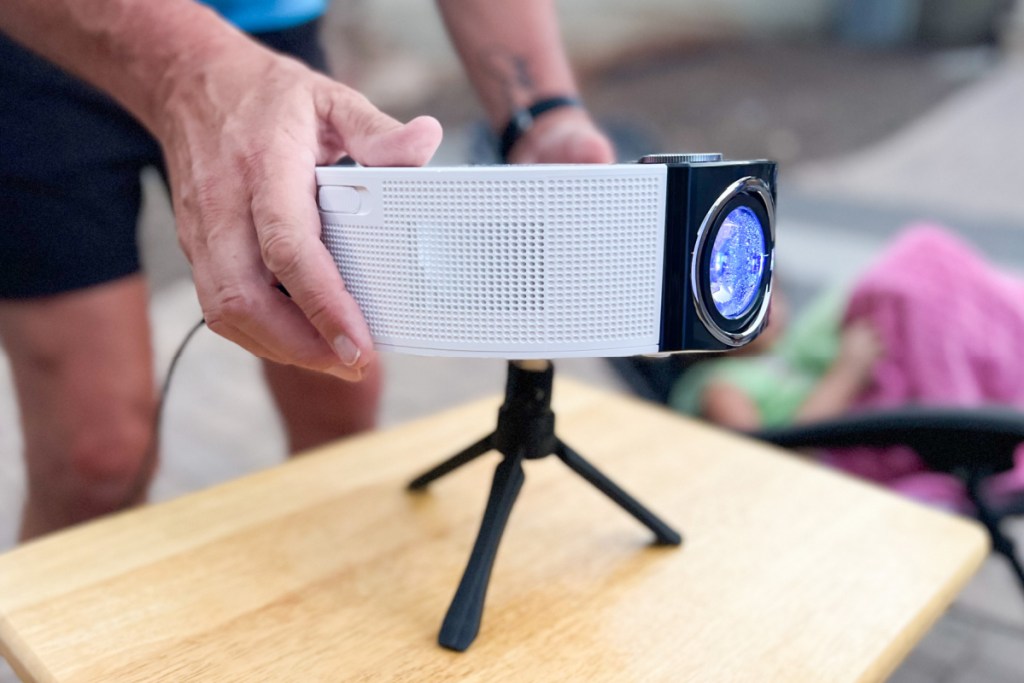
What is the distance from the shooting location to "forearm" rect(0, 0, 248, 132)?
0.60 meters

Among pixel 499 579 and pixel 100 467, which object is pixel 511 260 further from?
pixel 100 467

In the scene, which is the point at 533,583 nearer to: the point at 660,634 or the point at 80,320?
the point at 660,634

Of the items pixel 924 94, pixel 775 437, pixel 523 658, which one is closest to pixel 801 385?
pixel 775 437

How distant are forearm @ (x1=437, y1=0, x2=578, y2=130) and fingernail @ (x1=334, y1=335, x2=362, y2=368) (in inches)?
17.1

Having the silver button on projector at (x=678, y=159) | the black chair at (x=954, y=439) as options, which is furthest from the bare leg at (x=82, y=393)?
the black chair at (x=954, y=439)

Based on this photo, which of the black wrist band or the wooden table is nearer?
the wooden table

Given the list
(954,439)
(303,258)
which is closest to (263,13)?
(303,258)

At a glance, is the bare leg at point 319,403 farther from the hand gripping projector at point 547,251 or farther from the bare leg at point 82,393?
the hand gripping projector at point 547,251

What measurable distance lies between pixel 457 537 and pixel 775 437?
0.58m

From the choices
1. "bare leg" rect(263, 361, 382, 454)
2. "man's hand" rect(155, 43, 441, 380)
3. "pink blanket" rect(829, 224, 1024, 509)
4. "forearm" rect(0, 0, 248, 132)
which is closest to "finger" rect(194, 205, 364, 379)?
"man's hand" rect(155, 43, 441, 380)

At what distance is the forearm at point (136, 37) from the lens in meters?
0.60

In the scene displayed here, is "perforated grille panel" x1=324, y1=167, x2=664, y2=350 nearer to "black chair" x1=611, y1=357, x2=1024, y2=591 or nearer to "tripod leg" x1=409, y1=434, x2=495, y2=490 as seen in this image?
"tripod leg" x1=409, y1=434, x2=495, y2=490

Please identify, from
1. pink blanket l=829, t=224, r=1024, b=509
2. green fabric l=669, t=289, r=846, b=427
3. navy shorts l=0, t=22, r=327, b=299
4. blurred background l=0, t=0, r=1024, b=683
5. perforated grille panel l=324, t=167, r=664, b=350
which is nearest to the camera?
perforated grille panel l=324, t=167, r=664, b=350

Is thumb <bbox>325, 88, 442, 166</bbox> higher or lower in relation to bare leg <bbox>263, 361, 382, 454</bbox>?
higher
